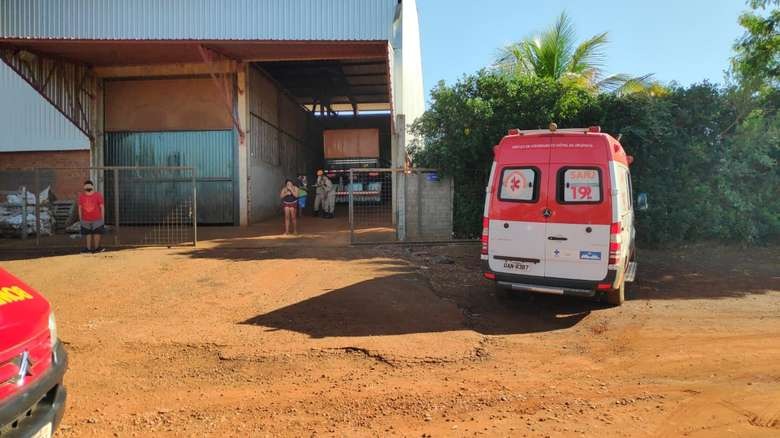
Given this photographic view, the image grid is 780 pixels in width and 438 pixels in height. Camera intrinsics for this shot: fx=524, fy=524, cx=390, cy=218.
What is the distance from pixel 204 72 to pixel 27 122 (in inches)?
238

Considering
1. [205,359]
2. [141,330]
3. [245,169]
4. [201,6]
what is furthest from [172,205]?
[205,359]

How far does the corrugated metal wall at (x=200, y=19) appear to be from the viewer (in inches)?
525

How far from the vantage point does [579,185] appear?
22.1 ft

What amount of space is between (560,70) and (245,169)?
9.45 metres

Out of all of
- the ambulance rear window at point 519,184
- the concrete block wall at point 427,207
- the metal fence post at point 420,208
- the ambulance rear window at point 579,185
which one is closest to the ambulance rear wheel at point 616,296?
the ambulance rear window at point 579,185

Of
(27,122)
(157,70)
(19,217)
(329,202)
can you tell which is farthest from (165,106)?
(329,202)

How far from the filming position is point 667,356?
531cm

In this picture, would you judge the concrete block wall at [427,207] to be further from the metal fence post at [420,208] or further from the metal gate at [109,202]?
the metal gate at [109,202]

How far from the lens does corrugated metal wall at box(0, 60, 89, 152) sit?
16.4 metres

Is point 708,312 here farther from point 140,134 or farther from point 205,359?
point 140,134

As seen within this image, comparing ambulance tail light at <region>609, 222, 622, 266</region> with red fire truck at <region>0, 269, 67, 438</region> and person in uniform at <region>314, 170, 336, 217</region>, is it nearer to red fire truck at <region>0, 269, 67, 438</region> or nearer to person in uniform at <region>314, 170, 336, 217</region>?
red fire truck at <region>0, 269, 67, 438</region>

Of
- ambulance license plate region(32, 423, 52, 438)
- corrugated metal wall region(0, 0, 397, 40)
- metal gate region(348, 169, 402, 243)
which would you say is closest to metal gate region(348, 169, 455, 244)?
metal gate region(348, 169, 402, 243)

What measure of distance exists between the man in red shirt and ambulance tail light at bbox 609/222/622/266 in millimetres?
10202

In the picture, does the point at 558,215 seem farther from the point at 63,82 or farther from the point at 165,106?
the point at 63,82
